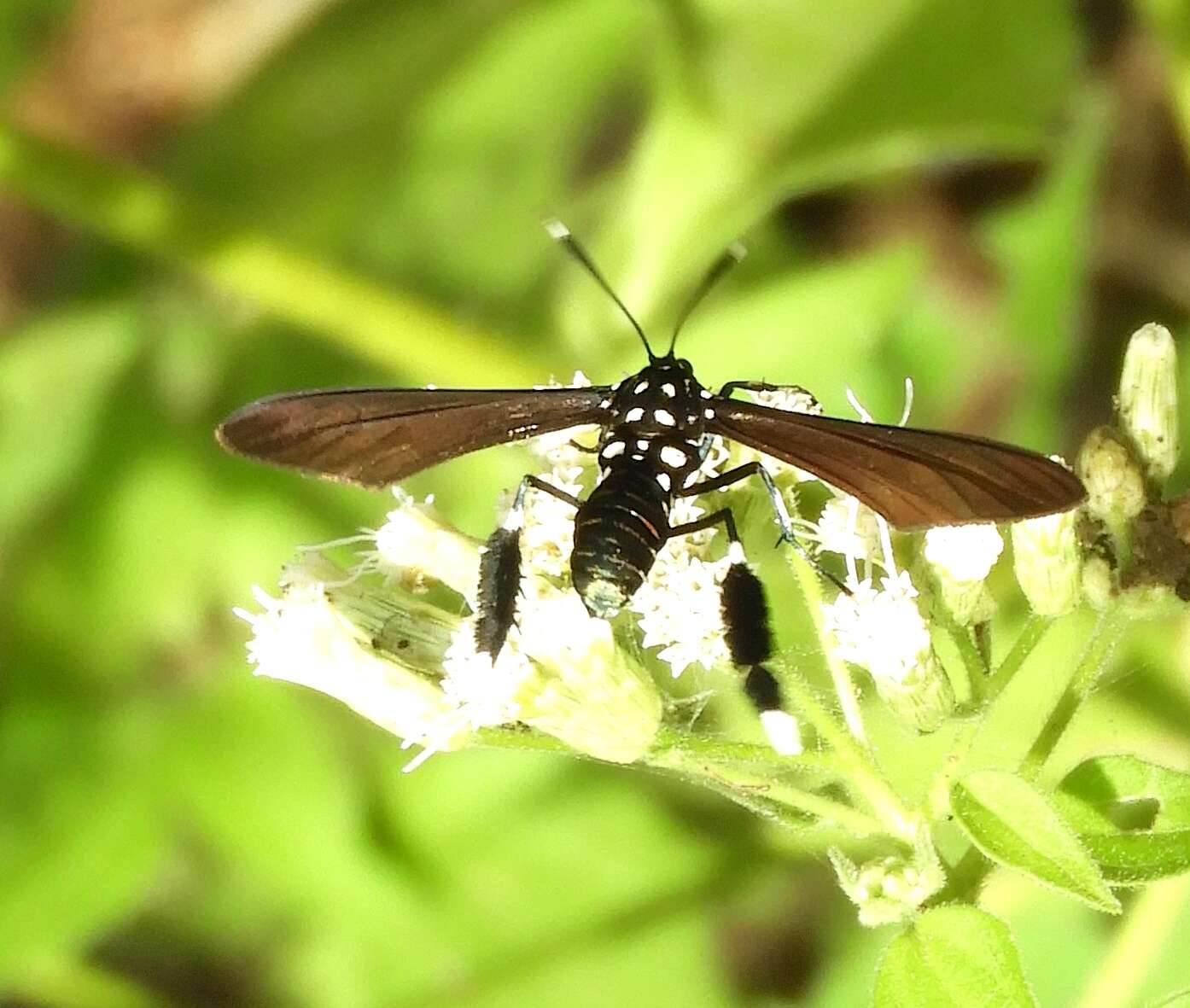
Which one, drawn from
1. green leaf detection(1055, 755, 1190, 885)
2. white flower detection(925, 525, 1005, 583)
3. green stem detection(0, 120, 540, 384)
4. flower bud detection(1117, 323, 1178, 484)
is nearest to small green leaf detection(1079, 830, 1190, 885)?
green leaf detection(1055, 755, 1190, 885)

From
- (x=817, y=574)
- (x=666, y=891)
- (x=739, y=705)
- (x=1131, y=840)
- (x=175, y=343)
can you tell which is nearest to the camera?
(x=1131, y=840)

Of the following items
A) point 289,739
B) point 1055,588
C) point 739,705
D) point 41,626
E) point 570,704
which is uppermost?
point 41,626

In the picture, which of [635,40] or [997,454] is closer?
[997,454]

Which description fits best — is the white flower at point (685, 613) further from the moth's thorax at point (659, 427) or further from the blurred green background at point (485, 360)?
the blurred green background at point (485, 360)

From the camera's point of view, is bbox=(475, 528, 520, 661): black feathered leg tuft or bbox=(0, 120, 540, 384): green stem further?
bbox=(0, 120, 540, 384): green stem

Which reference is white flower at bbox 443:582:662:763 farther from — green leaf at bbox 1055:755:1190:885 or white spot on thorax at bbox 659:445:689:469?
green leaf at bbox 1055:755:1190:885

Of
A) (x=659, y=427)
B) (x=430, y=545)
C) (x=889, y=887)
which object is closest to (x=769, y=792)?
(x=889, y=887)

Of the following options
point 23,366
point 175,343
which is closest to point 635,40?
point 175,343

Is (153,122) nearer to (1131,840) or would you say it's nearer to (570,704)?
(570,704)
